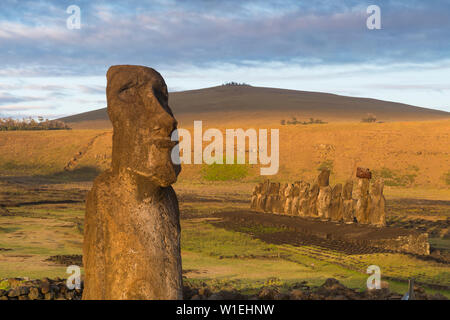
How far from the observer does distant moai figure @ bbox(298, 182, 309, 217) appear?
22.6 m

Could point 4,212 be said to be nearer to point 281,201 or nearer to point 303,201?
point 281,201

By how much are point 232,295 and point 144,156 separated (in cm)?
283

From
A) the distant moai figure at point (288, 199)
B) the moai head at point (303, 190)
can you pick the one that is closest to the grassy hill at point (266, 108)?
the distant moai figure at point (288, 199)

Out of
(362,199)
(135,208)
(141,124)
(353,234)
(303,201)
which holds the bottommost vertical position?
(353,234)

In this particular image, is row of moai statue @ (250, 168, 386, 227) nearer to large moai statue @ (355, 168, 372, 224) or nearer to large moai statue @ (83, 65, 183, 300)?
large moai statue @ (355, 168, 372, 224)

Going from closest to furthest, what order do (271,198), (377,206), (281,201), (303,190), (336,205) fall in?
(377,206) < (336,205) < (303,190) < (281,201) < (271,198)

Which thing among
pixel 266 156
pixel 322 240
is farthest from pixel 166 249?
pixel 266 156

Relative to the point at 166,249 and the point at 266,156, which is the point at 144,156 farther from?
the point at 266,156

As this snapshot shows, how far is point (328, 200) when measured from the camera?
21.5 metres

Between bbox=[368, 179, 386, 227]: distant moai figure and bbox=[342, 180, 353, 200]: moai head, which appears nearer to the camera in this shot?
bbox=[368, 179, 386, 227]: distant moai figure

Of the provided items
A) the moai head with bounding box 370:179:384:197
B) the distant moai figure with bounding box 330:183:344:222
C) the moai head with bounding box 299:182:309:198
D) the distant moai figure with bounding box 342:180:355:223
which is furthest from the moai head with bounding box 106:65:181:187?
the moai head with bounding box 299:182:309:198

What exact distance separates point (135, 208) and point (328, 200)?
637 inches

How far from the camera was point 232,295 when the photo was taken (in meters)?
8.01

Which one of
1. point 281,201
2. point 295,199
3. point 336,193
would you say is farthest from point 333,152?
point 336,193
